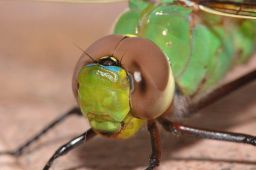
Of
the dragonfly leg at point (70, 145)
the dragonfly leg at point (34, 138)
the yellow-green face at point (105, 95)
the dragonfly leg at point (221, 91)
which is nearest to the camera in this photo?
the yellow-green face at point (105, 95)

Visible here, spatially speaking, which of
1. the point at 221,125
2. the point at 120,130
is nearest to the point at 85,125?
the point at 221,125

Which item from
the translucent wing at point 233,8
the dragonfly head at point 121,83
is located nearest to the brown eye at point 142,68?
the dragonfly head at point 121,83

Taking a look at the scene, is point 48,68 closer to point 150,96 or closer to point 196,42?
point 196,42

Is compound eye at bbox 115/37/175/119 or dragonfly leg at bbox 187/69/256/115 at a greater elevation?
compound eye at bbox 115/37/175/119

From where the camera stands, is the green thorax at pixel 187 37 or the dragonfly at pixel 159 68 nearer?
the dragonfly at pixel 159 68

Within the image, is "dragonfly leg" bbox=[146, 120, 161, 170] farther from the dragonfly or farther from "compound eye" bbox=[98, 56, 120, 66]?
"compound eye" bbox=[98, 56, 120, 66]

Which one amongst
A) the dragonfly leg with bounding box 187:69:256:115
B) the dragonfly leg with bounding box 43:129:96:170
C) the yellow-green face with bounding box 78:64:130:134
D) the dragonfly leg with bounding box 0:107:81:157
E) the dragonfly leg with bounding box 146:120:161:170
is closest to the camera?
the yellow-green face with bounding box 78:64:130:134

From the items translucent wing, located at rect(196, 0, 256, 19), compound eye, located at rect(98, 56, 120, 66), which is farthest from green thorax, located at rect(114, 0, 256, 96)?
compound eye, located at rect(98, 56, 120, 66)

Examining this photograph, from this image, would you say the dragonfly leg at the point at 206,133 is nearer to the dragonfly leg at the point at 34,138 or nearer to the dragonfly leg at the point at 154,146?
the dragonfly leg at the point at 154,146

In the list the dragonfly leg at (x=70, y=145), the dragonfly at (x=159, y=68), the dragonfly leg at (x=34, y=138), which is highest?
the dragonfly at (x=159, y=68)
